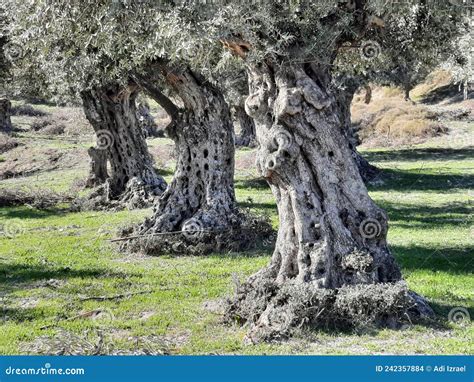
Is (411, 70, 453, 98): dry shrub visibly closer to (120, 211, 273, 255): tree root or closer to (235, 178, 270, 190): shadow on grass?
(235, 178, 270, 190): shadow on grass

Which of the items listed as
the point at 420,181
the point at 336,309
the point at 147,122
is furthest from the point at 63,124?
the point at 336,309

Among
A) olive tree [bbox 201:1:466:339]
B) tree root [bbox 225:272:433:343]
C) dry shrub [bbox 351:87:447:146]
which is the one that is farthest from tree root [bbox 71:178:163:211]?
dry shrub [bbox 351:87:447:146]

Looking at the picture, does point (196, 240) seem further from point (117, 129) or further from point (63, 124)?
point (63, 124)

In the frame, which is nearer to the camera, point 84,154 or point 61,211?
point 61,211

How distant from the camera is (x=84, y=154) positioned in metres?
41.8

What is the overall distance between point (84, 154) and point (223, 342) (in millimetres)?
33194

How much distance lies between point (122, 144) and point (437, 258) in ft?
46.3

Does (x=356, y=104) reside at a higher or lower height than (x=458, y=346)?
higher

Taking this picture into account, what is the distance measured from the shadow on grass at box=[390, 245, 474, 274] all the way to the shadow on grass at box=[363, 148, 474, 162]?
22.3 metres

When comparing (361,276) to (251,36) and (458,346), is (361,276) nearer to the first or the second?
(458,346)

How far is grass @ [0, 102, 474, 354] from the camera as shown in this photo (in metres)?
9.90

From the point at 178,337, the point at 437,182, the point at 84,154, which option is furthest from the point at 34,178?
the point at 178,337

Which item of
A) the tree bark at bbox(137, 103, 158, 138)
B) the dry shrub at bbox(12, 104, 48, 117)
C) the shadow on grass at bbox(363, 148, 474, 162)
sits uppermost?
the dry shrub at bbox(12, 104, 48, 117)

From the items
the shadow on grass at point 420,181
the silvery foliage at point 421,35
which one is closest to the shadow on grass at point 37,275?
the silvery foliage at point 421,35
